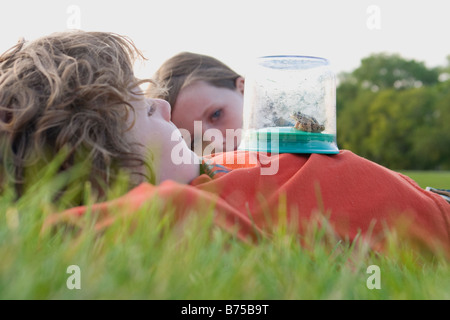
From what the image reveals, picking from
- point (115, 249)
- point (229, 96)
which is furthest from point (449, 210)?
point (229, 96)

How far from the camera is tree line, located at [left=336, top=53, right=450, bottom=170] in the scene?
110 feet

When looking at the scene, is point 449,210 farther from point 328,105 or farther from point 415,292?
point 415,292

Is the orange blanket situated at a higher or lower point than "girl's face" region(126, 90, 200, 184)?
lower

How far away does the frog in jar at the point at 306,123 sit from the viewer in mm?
2348

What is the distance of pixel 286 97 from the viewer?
8.63 ft

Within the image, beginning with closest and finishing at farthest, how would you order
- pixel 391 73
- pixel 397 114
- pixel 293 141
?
pixel 293 141 < pixel 397 114 < pixel 391 73

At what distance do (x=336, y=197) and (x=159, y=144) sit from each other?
79 centimetres

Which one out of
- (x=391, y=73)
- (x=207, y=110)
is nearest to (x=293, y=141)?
(x=207, y=110)

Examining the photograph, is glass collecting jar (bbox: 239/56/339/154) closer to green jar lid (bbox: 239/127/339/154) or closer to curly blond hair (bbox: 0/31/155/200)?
green jar lid (bbox: 239/127/339/154)

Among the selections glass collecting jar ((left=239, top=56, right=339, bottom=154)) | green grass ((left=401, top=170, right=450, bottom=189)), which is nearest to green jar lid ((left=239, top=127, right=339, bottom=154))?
glass collecting jar ((left=239, top=56, right=339, bottom=154))

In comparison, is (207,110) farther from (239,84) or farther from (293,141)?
(293,141)

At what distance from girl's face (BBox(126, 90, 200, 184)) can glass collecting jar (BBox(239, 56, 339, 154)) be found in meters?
0.42

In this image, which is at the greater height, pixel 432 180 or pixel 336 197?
pixel 336 197
